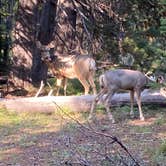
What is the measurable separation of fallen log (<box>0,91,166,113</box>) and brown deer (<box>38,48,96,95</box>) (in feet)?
6.50

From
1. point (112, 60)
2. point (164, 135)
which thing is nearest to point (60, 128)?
point (164, 135)

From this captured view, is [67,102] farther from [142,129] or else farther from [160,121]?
[142,129]

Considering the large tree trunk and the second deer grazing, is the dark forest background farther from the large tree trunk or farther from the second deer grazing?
the second deer grazing

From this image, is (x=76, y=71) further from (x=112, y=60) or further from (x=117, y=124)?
(x=117, y=124)

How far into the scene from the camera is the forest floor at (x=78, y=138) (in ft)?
30.0

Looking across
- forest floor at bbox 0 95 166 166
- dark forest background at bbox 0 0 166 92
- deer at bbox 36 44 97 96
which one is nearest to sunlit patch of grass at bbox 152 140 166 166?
forest floor at bbox 0 95 166 166

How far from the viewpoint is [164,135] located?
11.4m

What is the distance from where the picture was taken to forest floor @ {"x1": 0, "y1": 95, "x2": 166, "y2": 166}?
9156 mm

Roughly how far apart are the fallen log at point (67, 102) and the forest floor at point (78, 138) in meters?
0.16

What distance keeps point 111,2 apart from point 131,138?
7718mm

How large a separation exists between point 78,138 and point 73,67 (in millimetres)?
5957

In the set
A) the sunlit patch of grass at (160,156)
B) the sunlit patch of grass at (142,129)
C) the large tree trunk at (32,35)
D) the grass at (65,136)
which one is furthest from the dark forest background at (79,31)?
the sunlit patch of grass at (160,156)

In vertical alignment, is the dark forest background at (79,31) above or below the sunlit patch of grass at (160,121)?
above

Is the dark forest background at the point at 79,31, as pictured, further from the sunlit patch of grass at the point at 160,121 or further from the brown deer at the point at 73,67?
the sunlit patch of grass at the point at 160,121
